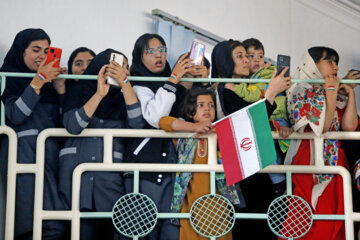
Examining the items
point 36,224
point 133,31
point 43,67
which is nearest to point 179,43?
point 133,31

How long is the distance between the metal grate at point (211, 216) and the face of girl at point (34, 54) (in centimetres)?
106

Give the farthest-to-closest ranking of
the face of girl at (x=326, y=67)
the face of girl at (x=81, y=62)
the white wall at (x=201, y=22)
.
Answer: the white wall at (x=201, y=22) < the face of girl at (x=81, y=62) < the face of girl at (x=326, y=67)

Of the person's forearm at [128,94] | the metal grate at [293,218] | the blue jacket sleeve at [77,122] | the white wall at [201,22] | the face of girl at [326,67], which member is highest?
the white wall at [201,22]

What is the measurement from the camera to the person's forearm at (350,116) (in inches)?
130

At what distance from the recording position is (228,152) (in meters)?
3.10

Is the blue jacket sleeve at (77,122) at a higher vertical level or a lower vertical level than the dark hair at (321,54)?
lower

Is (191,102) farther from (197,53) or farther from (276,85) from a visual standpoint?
(276,85)

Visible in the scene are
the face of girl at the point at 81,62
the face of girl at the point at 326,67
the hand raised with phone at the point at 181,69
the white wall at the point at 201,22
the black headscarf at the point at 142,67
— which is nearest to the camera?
the hand raised with phone at the point at 181,69

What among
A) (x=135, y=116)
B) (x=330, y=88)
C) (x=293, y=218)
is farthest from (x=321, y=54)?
(x=135, y=116)

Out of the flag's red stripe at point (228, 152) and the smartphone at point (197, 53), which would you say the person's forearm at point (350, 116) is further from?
the smartphone at point (197, 53)

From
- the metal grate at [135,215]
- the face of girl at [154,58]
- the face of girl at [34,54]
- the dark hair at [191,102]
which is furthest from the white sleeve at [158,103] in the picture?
the face of girl at [34,54]

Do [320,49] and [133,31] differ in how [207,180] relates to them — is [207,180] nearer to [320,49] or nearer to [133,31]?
[320,49]

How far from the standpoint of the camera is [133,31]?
15.4ft

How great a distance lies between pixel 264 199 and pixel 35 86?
1171mm
